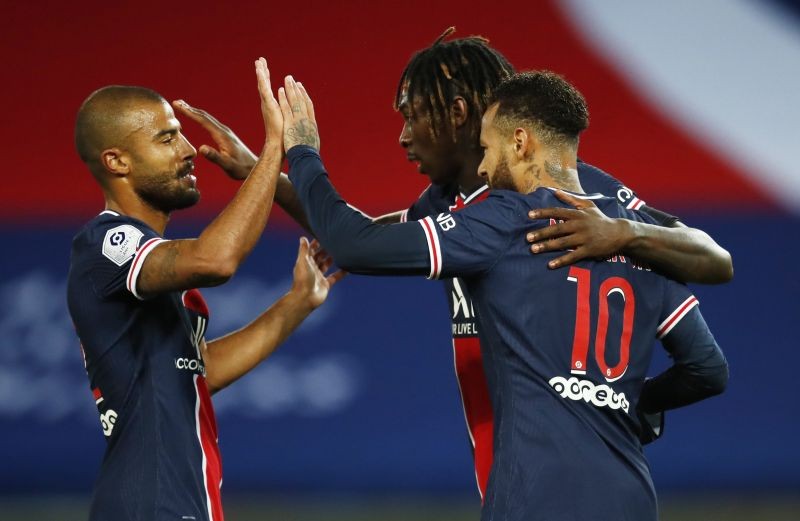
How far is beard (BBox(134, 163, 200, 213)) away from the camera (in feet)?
11.9

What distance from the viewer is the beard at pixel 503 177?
3.26 meters

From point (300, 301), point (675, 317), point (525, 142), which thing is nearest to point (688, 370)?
point (675, 317)

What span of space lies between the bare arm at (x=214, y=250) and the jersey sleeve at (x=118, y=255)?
3cm

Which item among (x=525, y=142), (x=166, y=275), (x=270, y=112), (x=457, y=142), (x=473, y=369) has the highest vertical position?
(x=270, y=112)

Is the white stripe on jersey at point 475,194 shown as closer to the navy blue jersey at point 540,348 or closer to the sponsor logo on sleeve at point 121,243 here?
the navy blue jersey at point 540,348

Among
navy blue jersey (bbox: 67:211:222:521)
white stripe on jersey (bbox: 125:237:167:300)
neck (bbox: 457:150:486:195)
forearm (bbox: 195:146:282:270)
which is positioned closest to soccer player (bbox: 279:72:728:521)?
forearm (bbox: 195:146:282:270)

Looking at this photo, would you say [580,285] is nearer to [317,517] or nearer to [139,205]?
[139,205]

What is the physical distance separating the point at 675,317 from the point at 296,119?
1.34 m

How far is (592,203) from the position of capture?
3.17m

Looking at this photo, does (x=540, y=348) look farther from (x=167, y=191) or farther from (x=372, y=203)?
(x=372, y=203)

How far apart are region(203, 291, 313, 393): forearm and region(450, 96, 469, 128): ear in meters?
0.89

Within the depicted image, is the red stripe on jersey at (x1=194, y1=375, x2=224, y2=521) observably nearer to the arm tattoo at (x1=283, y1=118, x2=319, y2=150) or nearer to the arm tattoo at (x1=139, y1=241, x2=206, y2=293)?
the arm tattoo at (x1=139, y1=241, x2=206, y2=293)

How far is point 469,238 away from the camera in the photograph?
302 centimetres

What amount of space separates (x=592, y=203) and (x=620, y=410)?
0.60 metres
